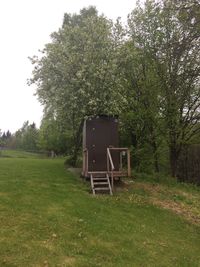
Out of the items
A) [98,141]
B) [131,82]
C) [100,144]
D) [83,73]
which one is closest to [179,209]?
[100,144]

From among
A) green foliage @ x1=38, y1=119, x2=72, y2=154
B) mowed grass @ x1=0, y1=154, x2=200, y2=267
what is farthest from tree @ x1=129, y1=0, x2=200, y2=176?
mowed grass @ x1=0, y1=154, x2=200, y2=267

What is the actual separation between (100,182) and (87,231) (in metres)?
7.00

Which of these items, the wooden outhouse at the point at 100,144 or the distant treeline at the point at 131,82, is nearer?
the wooden outhouse at the point at 100,144

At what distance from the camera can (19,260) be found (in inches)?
294

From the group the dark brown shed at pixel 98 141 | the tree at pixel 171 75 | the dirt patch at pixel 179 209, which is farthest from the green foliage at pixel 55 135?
the dirt patch at pixel 179 209

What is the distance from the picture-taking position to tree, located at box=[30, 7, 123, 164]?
19016 mm

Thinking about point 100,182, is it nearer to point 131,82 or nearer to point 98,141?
point 98,141

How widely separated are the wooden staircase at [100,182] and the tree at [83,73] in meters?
3.50

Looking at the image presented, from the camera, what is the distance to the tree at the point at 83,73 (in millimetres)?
19016

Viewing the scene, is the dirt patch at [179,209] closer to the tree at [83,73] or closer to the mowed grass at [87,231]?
the mowed grass at [87,231]

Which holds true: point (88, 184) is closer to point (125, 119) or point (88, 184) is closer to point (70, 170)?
point (70, 170)

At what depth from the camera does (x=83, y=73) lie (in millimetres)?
19062

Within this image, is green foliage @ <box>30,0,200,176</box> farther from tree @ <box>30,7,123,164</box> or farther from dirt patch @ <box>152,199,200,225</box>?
dirt patch @ <box>152,199,200,225</box>

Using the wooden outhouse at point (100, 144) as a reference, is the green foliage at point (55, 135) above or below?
above
